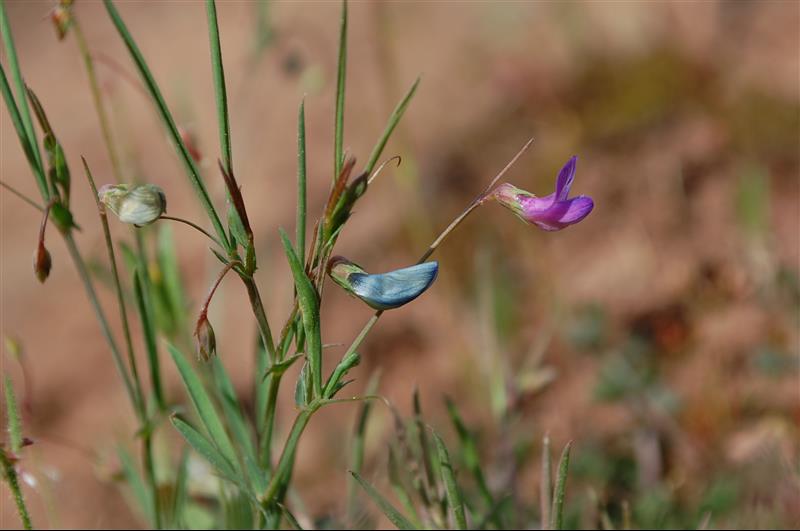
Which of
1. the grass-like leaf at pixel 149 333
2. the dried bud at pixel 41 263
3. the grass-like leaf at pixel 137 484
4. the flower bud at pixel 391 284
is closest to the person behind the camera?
the flower bud at pixel 391 284

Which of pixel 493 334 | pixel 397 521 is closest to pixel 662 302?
pixel 493 334

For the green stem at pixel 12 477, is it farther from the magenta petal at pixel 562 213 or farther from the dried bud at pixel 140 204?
the magenta petal at pixel 562 213

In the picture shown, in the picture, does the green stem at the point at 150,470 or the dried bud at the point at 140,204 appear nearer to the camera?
the dried bud at the point at 140,204

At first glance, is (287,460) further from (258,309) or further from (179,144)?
(179,144)

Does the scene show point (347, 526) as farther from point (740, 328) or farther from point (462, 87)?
point (462, 87)

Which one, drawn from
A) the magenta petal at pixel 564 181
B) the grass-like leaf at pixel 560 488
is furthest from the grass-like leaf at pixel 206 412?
the magenta petal at pixel 564 181

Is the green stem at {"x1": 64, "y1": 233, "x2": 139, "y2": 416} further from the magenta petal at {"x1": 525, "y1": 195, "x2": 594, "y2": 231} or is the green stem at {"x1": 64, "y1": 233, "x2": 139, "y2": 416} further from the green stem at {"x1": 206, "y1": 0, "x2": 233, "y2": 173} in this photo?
the magenta petal at {"x1": 525, "y1": 195, "x2": 594, "y2": 231}

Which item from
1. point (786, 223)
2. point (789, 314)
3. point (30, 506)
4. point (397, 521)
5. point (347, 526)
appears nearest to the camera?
point (397, 521)

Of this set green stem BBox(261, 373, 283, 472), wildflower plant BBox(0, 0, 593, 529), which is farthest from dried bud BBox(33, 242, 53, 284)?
green stem BBox(261, 373, 283, 472)
